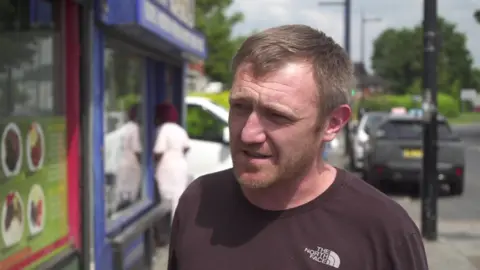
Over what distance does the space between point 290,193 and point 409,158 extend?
1157cm

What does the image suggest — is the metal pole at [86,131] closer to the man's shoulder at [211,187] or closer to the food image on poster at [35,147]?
the food image on poster at [35,147]

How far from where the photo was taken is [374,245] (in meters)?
1.79

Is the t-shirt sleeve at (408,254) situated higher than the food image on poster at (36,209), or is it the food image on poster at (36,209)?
the t-shirt sleeve at (408,254)

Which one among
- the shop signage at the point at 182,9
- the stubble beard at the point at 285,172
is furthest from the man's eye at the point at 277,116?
the shop signage at the point at 182,9

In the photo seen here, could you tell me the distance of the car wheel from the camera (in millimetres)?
13264

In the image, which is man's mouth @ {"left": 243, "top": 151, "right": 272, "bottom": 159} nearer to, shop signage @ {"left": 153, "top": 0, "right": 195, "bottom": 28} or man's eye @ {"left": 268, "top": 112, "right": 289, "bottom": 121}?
man's eye @ {"left": 268, "top": 112, "right": 289, "bottom": 121}

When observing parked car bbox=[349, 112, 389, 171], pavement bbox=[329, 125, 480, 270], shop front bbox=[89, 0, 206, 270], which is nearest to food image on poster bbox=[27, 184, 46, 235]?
shop front bbox=[89, 0, 206, 270]

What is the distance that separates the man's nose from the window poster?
2226 millimetres

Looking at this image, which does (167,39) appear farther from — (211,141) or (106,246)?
(211,141)

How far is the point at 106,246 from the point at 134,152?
188 centimetres

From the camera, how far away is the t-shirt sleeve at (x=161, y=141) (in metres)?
7.41

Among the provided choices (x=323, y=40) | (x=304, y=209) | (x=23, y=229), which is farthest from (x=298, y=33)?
(x=23, y=229)

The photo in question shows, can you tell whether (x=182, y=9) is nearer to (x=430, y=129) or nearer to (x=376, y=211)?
(x=430, y=129)

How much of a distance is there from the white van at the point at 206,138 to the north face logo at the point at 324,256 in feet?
24.4
